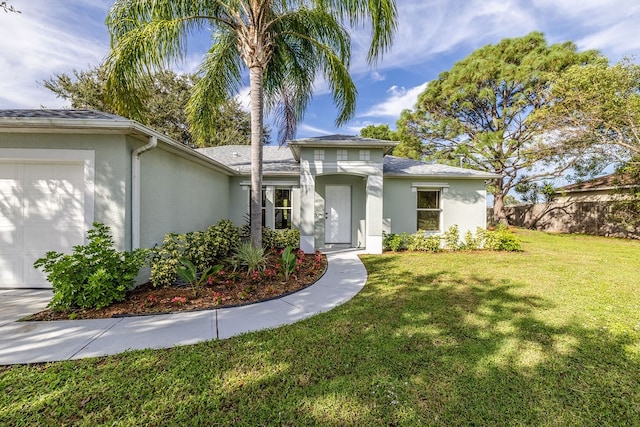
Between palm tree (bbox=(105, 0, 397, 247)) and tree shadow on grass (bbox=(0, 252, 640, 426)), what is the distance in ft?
12.8

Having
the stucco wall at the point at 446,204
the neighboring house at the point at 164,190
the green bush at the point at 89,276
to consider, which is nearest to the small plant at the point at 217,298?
the green bush at the point at 89,276

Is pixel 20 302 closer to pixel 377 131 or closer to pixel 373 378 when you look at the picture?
pixel 373 378

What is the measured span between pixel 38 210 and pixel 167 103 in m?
20.1

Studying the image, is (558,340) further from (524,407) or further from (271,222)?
(271,222)

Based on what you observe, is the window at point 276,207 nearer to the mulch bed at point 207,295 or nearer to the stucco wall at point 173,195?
the stucco wall at point 173,195

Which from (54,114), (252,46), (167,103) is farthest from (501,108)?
(167,103)

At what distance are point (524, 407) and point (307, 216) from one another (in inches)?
284

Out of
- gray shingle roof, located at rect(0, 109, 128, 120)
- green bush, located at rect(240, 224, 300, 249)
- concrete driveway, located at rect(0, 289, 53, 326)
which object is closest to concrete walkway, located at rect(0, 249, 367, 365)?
concrete driveway, located at rect(0, 289, 53, 326)

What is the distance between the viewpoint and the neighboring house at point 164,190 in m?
4.84

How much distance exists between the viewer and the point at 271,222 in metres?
10.4

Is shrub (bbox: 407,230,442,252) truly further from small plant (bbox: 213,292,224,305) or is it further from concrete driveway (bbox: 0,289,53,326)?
concrete driveway (bbox: 0,289,53,326)

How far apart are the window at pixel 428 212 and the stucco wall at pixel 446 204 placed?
22 cm

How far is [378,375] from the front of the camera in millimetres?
2588

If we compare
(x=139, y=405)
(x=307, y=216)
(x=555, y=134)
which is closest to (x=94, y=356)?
(x=139, y=405)
